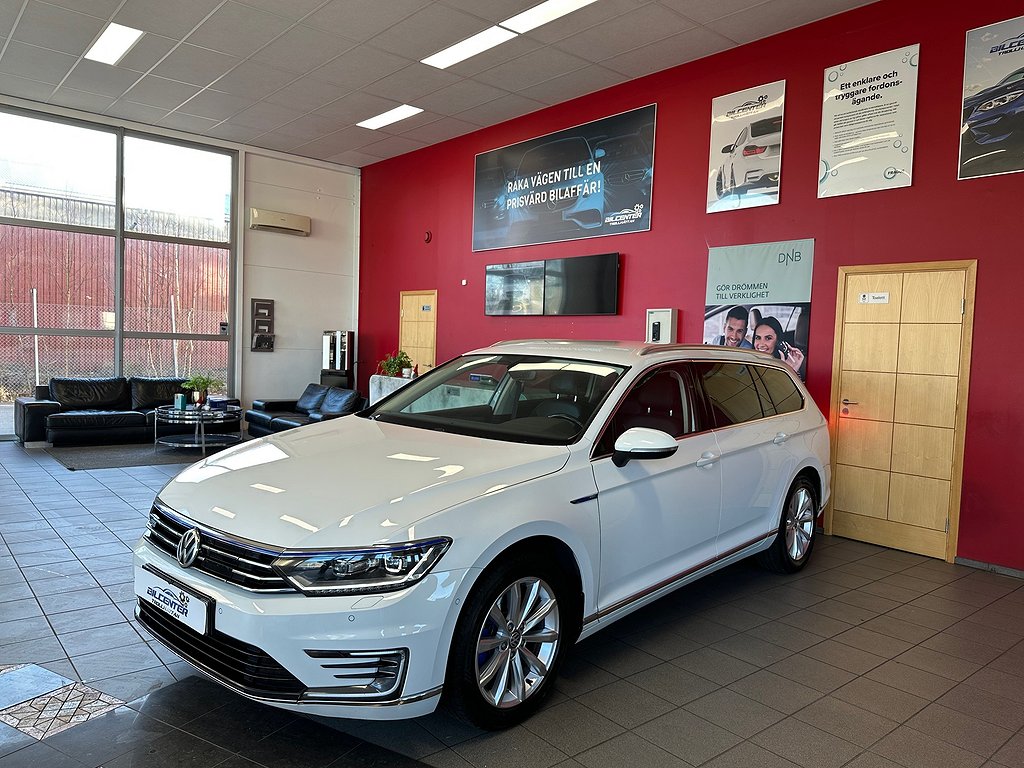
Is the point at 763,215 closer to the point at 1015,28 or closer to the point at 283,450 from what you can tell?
the point at 1015,28

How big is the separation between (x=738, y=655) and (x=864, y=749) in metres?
0.72

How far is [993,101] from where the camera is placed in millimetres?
4457

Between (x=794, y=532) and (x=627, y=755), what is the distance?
7.46 ft

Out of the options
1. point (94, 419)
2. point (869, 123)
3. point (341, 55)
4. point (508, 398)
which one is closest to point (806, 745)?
point (508, 398)

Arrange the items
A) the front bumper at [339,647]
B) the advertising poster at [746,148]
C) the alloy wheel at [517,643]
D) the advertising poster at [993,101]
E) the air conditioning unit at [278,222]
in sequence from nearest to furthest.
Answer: the front bumper at [339,647] < the alloy wheel at [517,643] < the advertising poster at [993,101] < the advertising poster at [746,148] < the air conditioning unit at [278,222]

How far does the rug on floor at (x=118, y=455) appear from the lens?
693 cm

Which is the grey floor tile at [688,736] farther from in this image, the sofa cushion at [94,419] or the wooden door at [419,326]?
the sofa cushion at [94,419]

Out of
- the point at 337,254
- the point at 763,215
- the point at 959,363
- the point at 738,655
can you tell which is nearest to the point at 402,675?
the point at 738,655

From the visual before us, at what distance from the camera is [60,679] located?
257 centimetres

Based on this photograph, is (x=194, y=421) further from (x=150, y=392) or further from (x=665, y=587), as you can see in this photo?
(x=665, y=587)

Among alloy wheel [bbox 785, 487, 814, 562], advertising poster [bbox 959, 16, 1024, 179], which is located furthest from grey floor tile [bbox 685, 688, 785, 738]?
advertising poster [bbox 959, 16, 1024, 179]

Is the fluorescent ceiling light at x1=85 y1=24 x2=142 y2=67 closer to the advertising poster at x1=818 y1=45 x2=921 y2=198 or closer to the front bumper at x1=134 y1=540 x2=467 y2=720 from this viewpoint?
the advertising poster at x1=818 y1=45 x2=921 y2=198

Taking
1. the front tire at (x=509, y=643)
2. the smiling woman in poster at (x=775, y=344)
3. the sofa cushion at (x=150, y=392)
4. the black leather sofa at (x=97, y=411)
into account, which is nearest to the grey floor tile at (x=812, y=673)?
the front tire at (x=509, y=643)

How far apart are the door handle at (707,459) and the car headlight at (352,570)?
155cm
